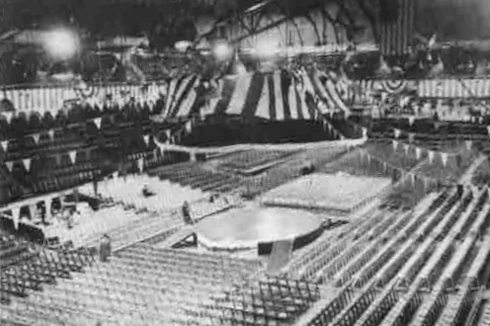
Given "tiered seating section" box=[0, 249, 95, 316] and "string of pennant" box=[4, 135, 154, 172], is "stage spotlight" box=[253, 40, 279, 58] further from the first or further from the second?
"tiered seating section" box=[0, 249, 95, 316]

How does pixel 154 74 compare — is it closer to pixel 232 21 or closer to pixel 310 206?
pixel 232 21

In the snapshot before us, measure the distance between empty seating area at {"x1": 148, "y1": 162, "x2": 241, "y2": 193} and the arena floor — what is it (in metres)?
0.66

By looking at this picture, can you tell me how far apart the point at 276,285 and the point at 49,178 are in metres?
4.10

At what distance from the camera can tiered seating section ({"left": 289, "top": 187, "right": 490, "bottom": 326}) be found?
12.1 ft

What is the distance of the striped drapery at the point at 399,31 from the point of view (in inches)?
244

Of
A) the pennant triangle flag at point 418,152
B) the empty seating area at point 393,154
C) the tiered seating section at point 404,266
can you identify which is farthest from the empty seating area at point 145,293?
the pennant triangle flag at point 418,152

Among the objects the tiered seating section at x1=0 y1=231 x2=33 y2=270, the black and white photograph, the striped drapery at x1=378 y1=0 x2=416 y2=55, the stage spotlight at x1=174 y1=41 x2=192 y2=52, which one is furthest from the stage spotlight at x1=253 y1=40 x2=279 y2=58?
the tiered seating section at x1=0 y1=231 x2=33 y2=270

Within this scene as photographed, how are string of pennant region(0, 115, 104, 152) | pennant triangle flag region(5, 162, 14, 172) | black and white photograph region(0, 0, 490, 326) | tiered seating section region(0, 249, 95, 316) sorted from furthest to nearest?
string of pennant region(0, 115, 104, 152) < pennant triangle flag region(5, 162, 14, 172) < black and white photograph region(0, 0, 490, 326) < tiered seating section region(0, 249, 95, 316)

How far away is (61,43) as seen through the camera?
20.7 ft

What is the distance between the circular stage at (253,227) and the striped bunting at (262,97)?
6.81 ft

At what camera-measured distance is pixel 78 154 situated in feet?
25.8

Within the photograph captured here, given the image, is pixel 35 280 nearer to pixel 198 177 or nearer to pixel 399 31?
pixel 198 177

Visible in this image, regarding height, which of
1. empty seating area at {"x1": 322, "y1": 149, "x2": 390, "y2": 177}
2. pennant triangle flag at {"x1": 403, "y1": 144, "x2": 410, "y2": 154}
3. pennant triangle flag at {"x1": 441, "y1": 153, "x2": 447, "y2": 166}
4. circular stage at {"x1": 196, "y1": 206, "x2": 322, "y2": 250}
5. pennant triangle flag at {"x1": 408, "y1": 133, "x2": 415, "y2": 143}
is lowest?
circular stage at {"x1": 196, "y1": 206, "x2": 322, "y2": 250}

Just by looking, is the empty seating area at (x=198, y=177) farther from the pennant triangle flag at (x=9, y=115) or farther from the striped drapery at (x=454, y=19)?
the striped drapery at (x=454, y=19)
